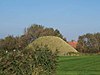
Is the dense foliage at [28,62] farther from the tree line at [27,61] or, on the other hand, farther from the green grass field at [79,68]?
the green grass field at [79,68]

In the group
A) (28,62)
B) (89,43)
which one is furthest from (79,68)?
(89,43)

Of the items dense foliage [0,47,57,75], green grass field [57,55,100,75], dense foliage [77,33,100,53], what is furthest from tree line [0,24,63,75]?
dense foliage [77,33,100,53]

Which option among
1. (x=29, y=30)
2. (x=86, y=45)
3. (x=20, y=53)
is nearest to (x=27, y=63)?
(x=20, y=53)

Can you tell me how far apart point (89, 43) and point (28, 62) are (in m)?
106

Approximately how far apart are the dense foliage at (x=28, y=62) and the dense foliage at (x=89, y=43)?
100947 mm

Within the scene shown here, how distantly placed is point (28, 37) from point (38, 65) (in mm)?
109758

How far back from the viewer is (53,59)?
14.3 metres

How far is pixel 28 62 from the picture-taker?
12641mm

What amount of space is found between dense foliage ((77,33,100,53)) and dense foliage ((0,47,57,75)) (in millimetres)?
100947

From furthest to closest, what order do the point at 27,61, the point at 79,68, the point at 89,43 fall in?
the point at 89,43 → the point at 79,68 → the point at 27,61

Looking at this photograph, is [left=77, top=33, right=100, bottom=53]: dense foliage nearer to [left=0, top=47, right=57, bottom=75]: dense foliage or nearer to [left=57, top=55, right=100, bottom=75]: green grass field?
[left=57, top=55, right=100, bottom=75]: green grass field

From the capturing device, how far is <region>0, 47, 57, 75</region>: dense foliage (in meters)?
11.8

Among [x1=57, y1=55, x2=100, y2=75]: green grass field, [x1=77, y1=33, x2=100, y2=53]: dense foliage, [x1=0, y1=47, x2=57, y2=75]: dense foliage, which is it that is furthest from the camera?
[x1=77, y1=33, x2=100, y2=53]: dense foliage

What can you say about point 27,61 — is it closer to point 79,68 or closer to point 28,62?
point 28,62
